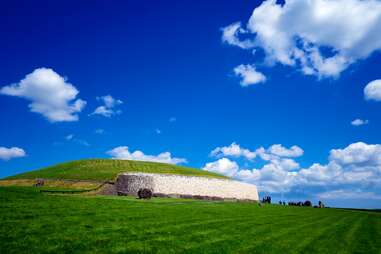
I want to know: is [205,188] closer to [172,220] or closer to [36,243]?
[172,220]

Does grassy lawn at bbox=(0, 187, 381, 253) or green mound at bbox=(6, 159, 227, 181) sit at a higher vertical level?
green mound at bbox=(6, 159, 227, 181)

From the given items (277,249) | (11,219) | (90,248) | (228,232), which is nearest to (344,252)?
(277,249)

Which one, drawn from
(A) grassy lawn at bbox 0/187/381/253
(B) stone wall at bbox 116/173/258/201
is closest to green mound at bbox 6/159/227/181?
(B) stone wall at bbox 116/173/258/201

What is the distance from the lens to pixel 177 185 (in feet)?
215

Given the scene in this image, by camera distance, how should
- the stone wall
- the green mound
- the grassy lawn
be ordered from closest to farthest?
the grassy lawn → the stone wall → the green mound

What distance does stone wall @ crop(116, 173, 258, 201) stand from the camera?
6325cm

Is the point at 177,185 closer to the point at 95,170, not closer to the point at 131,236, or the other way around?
the point at 95,170

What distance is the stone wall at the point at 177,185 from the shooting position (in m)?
63.2

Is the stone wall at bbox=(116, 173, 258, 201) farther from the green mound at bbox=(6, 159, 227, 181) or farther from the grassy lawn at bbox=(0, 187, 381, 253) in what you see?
the grassy lawn at bbox=(0, 187, 381, 253)

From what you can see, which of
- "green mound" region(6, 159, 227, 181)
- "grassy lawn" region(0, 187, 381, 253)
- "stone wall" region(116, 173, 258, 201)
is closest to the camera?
"grassy lawn" region(0, 187, 381, 253)

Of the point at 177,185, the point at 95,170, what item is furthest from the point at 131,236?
the point at 95,170

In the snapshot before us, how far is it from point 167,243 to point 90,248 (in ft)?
11.2

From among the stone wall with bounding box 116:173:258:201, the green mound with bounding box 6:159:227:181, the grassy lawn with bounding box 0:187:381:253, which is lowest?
the grassy lawn with bounding box 0:187:381:253

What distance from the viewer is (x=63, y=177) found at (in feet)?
255
